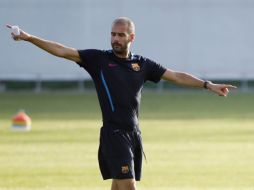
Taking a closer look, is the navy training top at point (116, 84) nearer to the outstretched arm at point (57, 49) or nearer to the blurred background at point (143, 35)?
the outstretched arm at point (57, 49)

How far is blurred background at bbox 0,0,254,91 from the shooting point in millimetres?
46125

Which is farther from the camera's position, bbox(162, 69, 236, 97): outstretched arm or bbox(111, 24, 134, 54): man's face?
bbox(162, 69, 236, 97): outstretched arm

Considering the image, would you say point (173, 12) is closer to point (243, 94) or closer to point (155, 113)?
point (243, 94)

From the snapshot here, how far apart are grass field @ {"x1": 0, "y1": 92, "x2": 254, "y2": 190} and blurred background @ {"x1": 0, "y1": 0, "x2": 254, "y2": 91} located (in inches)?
291

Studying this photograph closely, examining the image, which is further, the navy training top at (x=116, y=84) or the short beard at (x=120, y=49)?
the navy training top at (x=116, y=84)

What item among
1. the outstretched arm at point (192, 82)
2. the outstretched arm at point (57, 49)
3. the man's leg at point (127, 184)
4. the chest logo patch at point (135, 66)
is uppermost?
the outstretched arm at point (57, 49)

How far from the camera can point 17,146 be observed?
2241cm

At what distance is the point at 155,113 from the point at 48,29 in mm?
14239

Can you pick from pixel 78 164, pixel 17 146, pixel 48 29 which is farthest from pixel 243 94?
pixel 78 164

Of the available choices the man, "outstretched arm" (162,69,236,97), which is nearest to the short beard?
the man

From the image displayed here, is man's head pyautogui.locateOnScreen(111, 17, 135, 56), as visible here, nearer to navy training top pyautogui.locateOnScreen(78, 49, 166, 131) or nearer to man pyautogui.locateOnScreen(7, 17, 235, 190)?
man pyautogui.locateOnScreen(7, 17, 235, 190)

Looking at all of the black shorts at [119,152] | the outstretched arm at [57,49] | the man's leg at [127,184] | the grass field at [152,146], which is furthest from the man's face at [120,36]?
the grass field at [152,146]

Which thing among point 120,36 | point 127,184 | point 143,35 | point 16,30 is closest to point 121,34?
point 120,36

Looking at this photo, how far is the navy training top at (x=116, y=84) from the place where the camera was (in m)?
11.5
